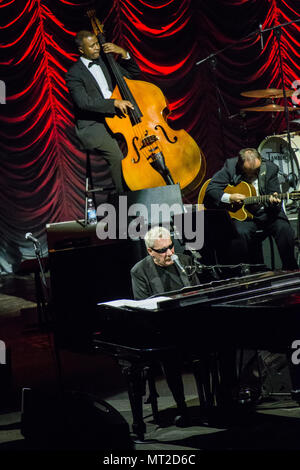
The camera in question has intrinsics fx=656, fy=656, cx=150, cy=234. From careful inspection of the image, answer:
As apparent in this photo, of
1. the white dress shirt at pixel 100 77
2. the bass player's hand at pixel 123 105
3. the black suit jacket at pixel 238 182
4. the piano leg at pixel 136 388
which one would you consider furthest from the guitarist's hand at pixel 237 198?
the piano leg at pixel 136 388

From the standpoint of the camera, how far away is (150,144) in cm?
549

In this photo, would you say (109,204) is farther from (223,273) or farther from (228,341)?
(228,341)

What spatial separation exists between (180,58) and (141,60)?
2.09ft

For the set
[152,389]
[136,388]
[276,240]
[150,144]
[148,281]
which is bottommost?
[152,389]

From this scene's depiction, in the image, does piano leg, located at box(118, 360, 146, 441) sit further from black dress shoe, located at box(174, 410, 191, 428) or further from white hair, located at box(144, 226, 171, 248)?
white hair, located at box(144, 226, 171, 248)

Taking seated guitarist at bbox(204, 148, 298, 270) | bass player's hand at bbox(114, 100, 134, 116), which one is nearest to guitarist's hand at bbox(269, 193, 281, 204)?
seated guitarist at bbox(204, 148, 298, 270)

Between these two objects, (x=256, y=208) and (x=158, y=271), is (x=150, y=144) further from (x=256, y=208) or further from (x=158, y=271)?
(x=158, y=271)

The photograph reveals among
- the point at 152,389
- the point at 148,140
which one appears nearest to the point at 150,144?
the point at 148,140

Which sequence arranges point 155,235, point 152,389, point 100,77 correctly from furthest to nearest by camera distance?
point 100,77 < point 155,235 < point 152,389

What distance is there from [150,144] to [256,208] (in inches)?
46.0

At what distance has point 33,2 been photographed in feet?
28.0

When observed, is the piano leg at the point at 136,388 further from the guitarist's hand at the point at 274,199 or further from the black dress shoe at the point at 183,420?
the guitarist's hand at the point at 274,199

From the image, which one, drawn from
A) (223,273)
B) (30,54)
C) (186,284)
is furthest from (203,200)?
(30,54)

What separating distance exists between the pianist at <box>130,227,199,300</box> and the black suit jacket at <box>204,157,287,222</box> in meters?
1.76
